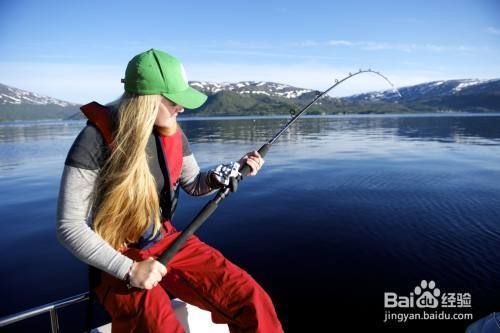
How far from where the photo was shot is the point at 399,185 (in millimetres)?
16141

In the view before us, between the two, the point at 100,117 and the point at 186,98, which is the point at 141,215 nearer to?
the point at 100,117

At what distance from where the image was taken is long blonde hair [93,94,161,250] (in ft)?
7.30

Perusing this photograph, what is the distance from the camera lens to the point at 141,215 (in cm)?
245

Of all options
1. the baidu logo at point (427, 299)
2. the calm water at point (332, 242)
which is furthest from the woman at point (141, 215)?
the baidu logo at point (427, 299)

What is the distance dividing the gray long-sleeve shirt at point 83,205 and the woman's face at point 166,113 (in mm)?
480

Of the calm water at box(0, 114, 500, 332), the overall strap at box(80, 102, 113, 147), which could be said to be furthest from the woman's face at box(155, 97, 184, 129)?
the calm water at box(0, 114, 500, 332)

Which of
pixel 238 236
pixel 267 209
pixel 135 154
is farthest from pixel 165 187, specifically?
pixel 267 209

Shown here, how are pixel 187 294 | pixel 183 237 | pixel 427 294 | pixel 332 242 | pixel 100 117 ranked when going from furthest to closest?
pixel 332 242, pixel 427 294, pixel 187 294, pixel 183 237, pixel 100 117

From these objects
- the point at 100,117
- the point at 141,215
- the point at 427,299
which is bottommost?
the point at 427,299

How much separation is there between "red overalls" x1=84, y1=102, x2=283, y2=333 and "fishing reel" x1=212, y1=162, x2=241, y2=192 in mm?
365

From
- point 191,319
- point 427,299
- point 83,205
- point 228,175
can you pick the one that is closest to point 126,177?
point 83,205

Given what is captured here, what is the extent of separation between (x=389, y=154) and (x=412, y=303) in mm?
20528

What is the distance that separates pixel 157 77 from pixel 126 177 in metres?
0.69

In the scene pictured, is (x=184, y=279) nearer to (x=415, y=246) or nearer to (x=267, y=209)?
(x=415, y=246)
